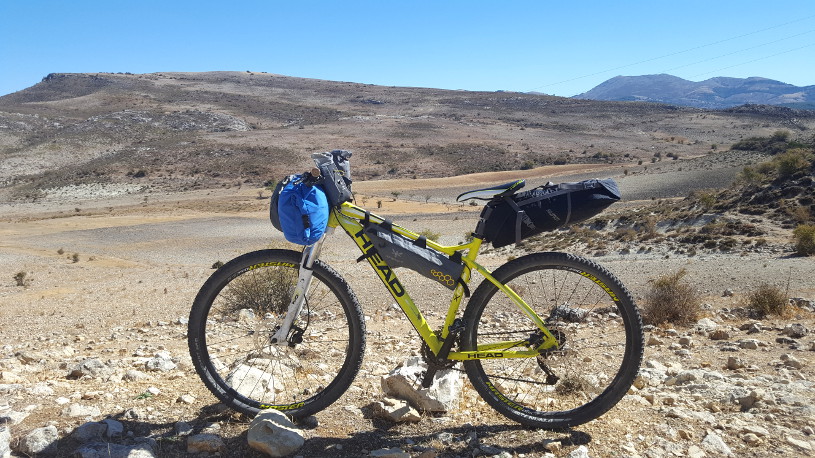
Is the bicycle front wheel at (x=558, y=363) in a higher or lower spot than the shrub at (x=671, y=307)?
higher

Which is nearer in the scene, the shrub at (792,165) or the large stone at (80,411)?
the large stone at (80,411)

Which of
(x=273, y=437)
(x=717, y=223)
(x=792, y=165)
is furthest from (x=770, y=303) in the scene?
(x=792, y=165)

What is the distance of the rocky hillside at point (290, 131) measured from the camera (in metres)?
65.0

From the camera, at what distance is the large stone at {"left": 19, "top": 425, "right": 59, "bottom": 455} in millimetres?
3041

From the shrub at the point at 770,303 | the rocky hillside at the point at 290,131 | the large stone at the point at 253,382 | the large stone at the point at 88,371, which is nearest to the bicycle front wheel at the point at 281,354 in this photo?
the large stone at the point at 253,382

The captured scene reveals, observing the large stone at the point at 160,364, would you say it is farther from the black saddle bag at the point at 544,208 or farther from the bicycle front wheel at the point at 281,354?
the black saddle bag at the point at 544,208

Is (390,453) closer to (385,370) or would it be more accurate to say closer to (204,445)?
(204,445)

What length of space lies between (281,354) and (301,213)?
102 centimetres

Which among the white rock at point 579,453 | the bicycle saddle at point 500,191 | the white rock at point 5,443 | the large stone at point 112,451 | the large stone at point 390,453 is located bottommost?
the white rock at point 579,453

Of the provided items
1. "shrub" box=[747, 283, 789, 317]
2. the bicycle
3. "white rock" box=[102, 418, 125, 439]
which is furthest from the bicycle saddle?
"shrub" box=[747, 283, 789, 317]

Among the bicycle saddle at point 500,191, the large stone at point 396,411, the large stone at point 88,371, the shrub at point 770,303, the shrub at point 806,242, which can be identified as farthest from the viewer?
the shrub at point 806,242

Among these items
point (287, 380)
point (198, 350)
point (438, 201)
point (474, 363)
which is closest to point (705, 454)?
point (474, 363)

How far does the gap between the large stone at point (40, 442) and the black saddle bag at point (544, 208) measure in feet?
8.51

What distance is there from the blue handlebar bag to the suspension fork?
0.15 m
